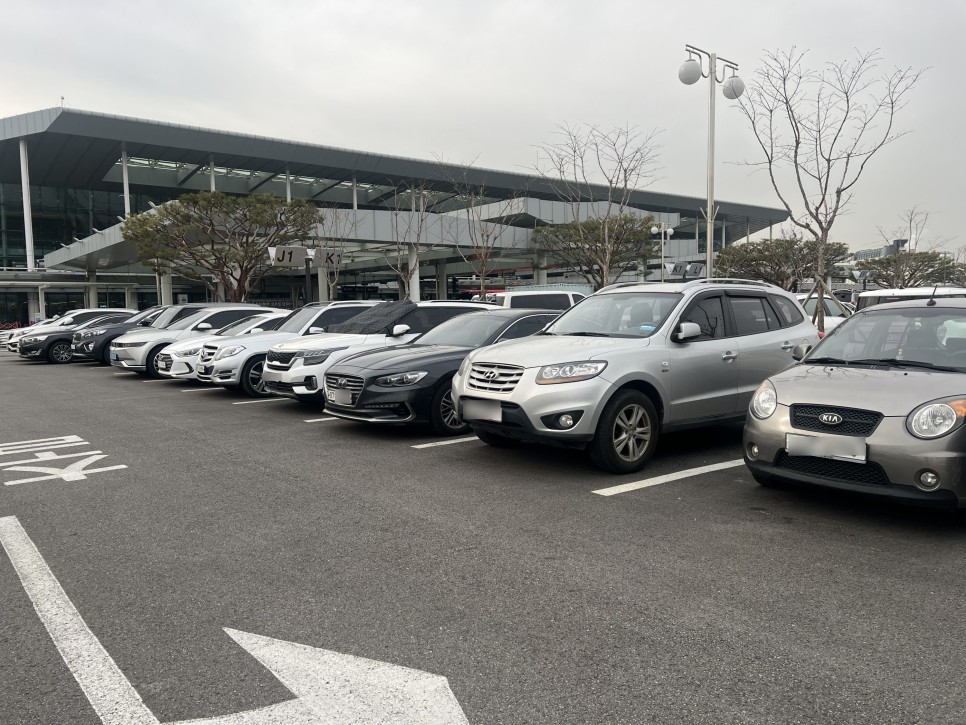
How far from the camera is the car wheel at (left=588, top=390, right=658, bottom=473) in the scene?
20.7ft

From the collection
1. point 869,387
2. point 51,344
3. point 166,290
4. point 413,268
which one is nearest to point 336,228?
point 413,268

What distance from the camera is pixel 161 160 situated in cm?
4572

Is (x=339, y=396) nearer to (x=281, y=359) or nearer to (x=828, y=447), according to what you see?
(x=281, y=359)

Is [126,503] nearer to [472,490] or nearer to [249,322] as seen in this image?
[472,490]

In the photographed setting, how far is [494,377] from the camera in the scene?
21.9ft

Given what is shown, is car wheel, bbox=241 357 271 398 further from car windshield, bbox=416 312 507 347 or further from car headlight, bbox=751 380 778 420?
car headlight, bbox=751 380 778 420

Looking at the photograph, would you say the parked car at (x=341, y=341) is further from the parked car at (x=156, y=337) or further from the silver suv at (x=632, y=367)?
the parked car at (x=156, y=337)

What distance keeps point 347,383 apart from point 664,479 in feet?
12.2

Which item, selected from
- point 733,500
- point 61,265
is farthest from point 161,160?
point 733,500

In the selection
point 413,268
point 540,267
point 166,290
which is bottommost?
point 166,290

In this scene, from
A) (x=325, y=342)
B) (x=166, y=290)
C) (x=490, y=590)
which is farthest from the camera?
(x=166, y=290)

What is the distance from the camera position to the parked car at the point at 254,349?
39.5 feet

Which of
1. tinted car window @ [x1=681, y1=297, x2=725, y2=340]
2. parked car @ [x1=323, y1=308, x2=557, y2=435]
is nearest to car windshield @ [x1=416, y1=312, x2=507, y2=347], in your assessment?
parked car @ [x1=323, y1=308, x2=557, y2=435]

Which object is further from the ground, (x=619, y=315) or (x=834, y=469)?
(x=619, y=315)
